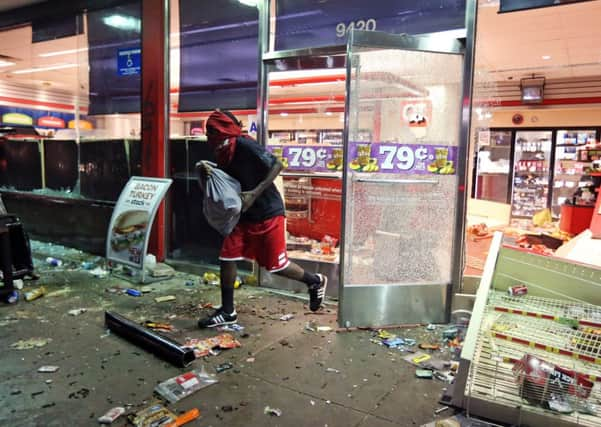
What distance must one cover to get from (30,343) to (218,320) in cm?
134

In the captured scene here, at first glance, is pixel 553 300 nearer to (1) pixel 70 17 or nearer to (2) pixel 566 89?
(1) pixel 70 17

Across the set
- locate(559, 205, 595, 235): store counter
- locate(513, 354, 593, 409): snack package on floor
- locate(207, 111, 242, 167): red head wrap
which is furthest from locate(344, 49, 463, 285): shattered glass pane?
locate(559, 205, 595, 235): store counter

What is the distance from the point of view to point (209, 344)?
10.6 feet

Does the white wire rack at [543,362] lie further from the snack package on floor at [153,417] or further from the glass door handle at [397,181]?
the snack package on floor at [153,417]

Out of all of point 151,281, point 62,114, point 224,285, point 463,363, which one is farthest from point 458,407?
point 62,114

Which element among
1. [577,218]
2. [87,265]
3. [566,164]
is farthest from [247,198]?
[566,164]

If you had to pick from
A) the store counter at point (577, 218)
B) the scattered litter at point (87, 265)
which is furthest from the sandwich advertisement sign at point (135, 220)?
the store counter at point (577, 218)

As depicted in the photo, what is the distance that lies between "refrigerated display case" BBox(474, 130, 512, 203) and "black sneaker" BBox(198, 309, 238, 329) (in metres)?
9.20

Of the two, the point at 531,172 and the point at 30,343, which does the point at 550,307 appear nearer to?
the point at 30,343

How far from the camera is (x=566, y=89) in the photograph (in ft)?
33.0

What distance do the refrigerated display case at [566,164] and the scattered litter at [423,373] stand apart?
9105mm

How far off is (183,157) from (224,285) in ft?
7.24

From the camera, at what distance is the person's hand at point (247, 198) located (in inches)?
135

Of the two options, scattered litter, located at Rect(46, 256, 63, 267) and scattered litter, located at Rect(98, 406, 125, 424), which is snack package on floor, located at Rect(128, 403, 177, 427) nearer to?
scattered litter, located at Rect(98, 406, 125, 424)
